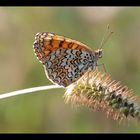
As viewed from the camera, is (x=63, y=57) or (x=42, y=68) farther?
(x=42, y=68)

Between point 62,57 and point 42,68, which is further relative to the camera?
point 42,68

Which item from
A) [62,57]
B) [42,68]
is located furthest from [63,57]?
[42,68]

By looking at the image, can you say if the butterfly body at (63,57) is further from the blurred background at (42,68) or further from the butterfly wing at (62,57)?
the blurred background at (42,68)

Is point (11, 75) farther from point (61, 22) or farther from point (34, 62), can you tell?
point (61, 22)

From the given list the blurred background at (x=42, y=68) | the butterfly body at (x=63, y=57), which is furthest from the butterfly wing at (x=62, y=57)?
the blurred background at (x=42, y=68)

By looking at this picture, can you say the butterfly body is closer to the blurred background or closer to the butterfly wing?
the butterfly wing

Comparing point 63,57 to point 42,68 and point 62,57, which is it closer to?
point 62,57
